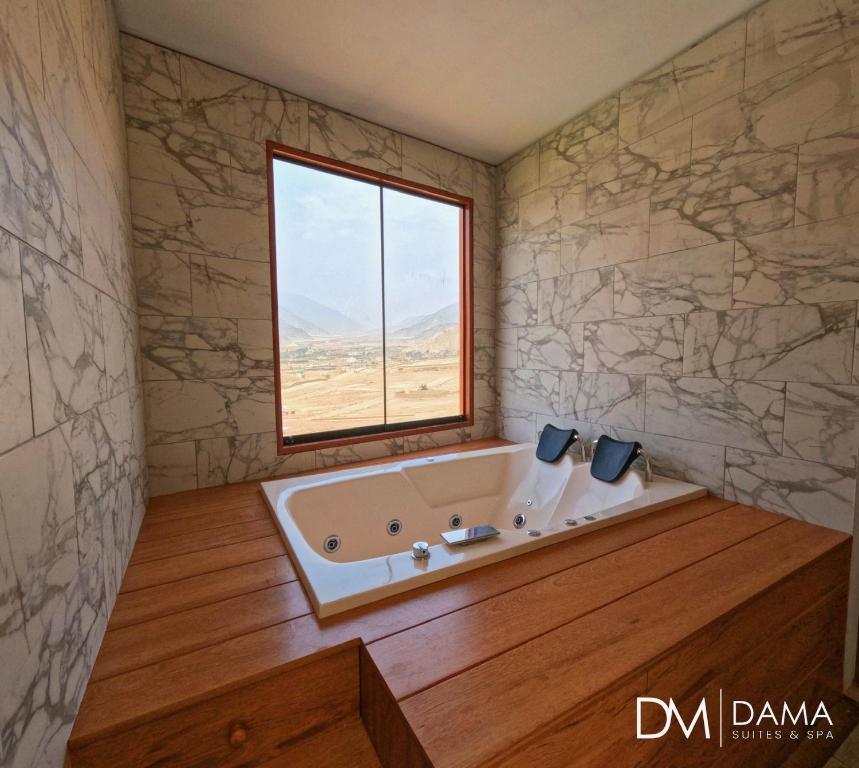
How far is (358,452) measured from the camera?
2328 mm

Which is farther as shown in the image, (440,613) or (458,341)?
(458,341)

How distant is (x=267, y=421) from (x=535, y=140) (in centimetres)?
240

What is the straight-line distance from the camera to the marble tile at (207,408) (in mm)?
1806

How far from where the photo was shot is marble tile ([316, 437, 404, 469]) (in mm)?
2221

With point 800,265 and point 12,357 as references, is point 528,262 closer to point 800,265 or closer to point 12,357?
point 800,265

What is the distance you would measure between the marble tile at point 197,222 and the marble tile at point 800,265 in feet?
7.33

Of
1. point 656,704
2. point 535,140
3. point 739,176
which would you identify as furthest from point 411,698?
point 535,140

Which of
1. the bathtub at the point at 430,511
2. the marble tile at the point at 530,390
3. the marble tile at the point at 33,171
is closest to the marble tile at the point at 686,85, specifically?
the marble tile at the point at 530,390

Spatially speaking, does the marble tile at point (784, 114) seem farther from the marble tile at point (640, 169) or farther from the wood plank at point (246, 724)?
the wood plank at point (246, 724)

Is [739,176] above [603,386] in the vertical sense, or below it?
above

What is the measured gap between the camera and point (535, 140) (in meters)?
2.42

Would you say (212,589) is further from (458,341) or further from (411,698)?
(458,341)

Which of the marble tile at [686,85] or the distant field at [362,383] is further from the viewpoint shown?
the distant field at [362,383]

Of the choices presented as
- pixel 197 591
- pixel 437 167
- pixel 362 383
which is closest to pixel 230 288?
pixel 362 383
